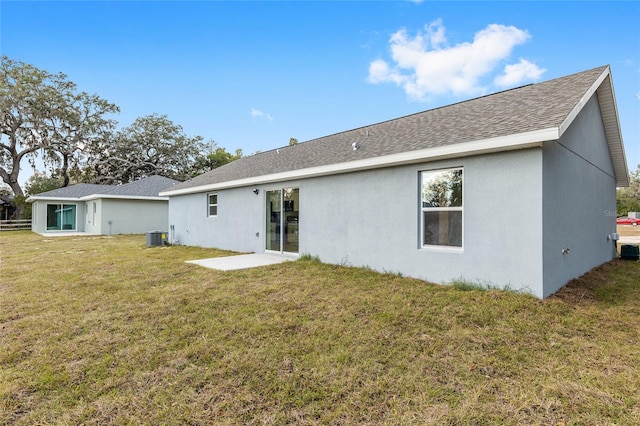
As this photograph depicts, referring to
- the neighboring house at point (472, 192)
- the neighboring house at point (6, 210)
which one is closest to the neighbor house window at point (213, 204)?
the neighboring house at point (472, 192)

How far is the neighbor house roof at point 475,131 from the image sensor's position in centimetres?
498

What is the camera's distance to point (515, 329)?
385 centimetres

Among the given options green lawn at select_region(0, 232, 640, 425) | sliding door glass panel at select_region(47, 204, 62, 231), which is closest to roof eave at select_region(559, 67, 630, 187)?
green lawn at select_region(0, 232, 640, 425)

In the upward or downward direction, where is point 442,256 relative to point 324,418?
upward

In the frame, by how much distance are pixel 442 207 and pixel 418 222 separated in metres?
0.54

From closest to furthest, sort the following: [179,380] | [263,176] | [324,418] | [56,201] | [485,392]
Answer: [324,418] → [485,392] → [179,380] → [263,176] → [56,201]

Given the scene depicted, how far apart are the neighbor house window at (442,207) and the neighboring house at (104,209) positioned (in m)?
18.3

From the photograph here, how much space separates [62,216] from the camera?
22.7m

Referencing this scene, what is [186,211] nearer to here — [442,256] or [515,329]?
[442,256]

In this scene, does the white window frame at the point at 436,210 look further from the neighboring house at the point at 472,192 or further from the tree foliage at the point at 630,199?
the tree foliage at the point at 630,199

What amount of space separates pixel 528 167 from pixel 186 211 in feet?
41.8

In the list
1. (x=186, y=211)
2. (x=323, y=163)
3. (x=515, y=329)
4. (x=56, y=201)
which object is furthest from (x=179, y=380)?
(x=56, y=201)

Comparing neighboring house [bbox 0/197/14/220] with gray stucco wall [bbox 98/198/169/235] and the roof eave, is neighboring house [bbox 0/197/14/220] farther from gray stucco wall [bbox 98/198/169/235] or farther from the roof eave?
the roof eave

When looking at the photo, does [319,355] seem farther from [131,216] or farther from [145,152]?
[145,152]
